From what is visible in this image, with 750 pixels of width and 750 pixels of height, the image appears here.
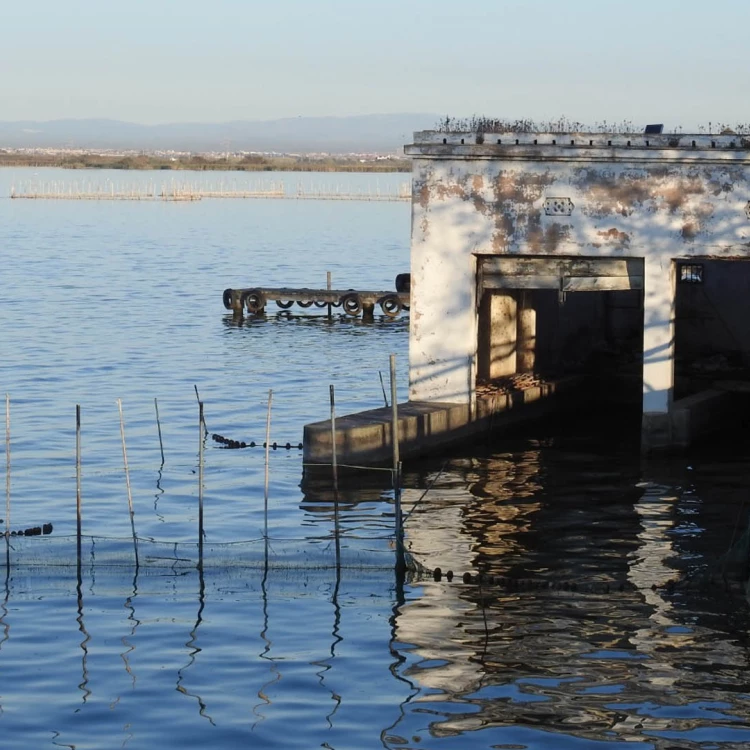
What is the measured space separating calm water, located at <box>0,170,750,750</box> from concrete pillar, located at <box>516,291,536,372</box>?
6.06 feet

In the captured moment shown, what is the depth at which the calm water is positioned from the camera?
55.5ft

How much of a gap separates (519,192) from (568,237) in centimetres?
134

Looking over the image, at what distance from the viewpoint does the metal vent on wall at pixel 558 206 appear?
101ft

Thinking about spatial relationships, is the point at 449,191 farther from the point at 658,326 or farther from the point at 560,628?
the point at 560,628

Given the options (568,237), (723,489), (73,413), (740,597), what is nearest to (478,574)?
(740,597)

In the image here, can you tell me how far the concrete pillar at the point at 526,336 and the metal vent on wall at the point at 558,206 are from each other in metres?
5.60

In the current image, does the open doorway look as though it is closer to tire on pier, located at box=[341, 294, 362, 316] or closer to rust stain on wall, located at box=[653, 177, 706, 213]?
rust stain on wall, located at box=[653, 177, 706, 213]

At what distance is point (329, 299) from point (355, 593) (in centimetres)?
4211

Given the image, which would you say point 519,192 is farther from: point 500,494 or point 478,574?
point 478,574

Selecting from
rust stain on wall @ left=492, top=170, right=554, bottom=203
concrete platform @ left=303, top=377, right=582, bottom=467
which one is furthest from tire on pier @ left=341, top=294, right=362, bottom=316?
rust stain on wall @ left=492, top=170, right=554, bottom=203

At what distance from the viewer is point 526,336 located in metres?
37.0

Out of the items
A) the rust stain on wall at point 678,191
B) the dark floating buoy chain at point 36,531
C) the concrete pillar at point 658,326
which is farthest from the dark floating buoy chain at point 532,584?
the rust stain on wall at point 678,191

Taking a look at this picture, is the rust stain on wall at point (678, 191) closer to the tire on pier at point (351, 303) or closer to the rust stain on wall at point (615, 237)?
the rust stain on wall at point (615, 237)

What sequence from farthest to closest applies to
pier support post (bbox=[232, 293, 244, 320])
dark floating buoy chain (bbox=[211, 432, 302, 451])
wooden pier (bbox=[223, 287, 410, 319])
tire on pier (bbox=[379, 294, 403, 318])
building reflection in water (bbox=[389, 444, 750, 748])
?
pier support post (bbox=[232, 293, 244, 320]) < wooden pier (bbox=[223, 287, 410, 319]) < tire on pier (bbox=[379, 294, 403, 318]) < dark floating buoy chain (bbox=[211, 432, 302, 451]) < building reflection in water (bbox=[389, 444, 750, 748])
